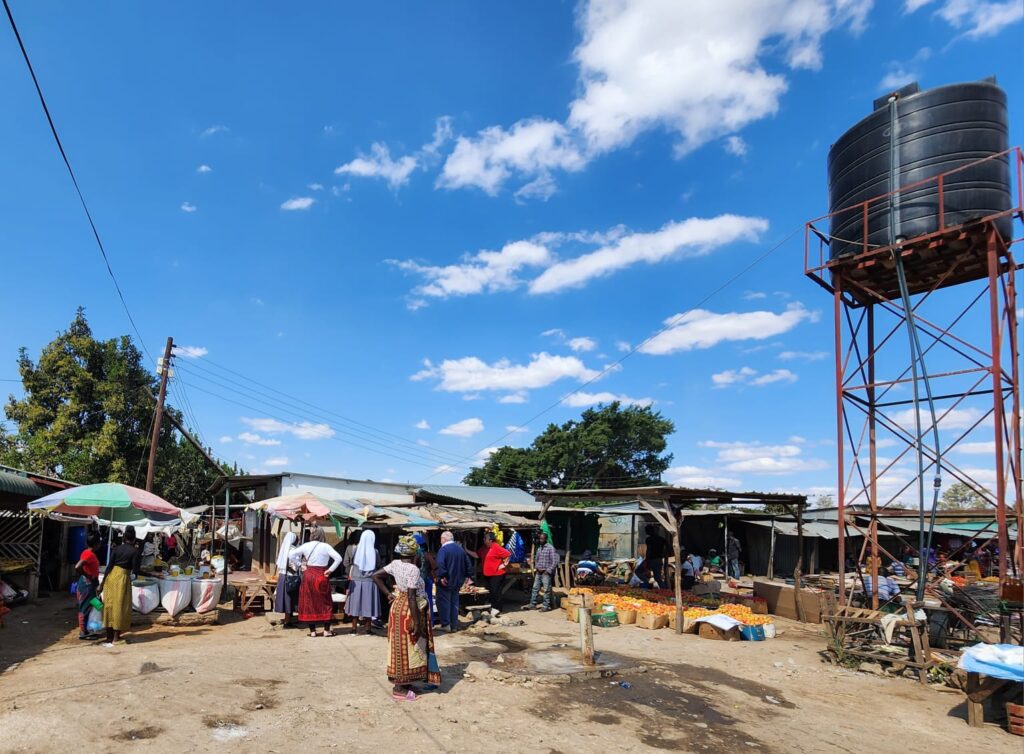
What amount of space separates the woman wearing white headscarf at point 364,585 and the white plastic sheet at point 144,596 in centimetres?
339

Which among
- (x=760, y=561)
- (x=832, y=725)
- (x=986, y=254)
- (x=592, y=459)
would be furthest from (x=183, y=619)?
(x=592, y=459)

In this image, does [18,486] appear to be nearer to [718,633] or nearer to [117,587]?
[117,587]

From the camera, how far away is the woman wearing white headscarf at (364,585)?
10766mm

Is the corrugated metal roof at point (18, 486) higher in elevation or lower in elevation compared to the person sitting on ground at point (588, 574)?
higher

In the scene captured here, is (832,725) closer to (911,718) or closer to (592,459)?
(911,718)

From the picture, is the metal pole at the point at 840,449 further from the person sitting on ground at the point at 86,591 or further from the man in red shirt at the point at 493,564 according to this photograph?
the person sitting on ground at the point at 86,591

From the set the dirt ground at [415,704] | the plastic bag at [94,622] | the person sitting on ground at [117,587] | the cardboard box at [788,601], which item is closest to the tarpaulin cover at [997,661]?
the dirt ground at [415,704]

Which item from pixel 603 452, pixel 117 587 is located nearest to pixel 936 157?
pixel 117 587

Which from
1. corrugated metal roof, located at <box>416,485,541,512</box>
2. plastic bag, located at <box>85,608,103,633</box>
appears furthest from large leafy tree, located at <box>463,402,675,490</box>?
plastic bag, located at <box>85,608,103,633</box>

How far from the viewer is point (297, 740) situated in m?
5.82

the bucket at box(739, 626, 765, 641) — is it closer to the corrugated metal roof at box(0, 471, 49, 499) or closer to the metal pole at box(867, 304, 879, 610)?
the metal pole at box(867, 304, 879, 610)

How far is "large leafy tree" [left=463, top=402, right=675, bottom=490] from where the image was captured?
148 ft

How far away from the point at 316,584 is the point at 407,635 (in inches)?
156

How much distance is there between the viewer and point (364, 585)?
11.0 metres
